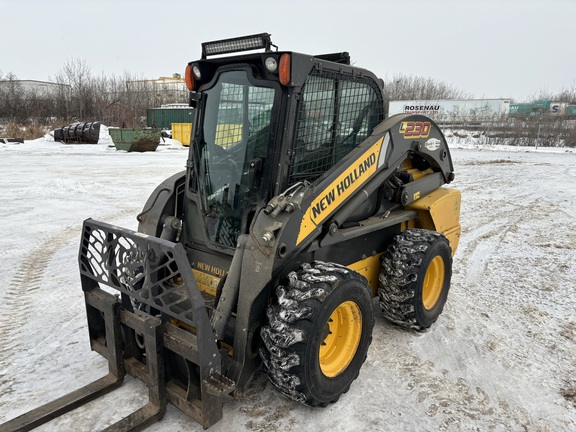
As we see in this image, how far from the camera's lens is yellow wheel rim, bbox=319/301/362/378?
2963 mm

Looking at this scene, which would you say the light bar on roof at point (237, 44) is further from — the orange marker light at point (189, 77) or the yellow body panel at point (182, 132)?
the yellow body panel at point (182, 132)

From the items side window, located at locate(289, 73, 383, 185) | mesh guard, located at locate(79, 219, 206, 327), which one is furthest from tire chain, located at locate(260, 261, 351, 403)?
side window, located at locate(289, 73, 383, 185)

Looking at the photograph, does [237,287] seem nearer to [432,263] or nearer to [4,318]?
[432,263]

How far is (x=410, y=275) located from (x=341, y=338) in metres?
0.97

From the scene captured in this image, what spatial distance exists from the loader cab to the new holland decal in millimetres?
228

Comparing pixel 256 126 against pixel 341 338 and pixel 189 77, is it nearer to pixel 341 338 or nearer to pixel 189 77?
pixel 189 77

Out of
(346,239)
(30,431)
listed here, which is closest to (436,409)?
(346,239)

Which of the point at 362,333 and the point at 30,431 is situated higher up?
the point at 362,333

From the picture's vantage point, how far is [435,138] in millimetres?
4375

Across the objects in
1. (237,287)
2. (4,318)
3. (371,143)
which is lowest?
(4,318)

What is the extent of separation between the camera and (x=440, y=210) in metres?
4.44

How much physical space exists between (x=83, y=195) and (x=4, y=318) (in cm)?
643

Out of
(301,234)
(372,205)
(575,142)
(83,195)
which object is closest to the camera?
(301,234)

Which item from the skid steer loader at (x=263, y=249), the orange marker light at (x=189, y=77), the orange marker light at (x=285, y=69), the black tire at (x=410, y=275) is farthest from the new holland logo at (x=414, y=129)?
the orange marker light at (x=189, y=77)
